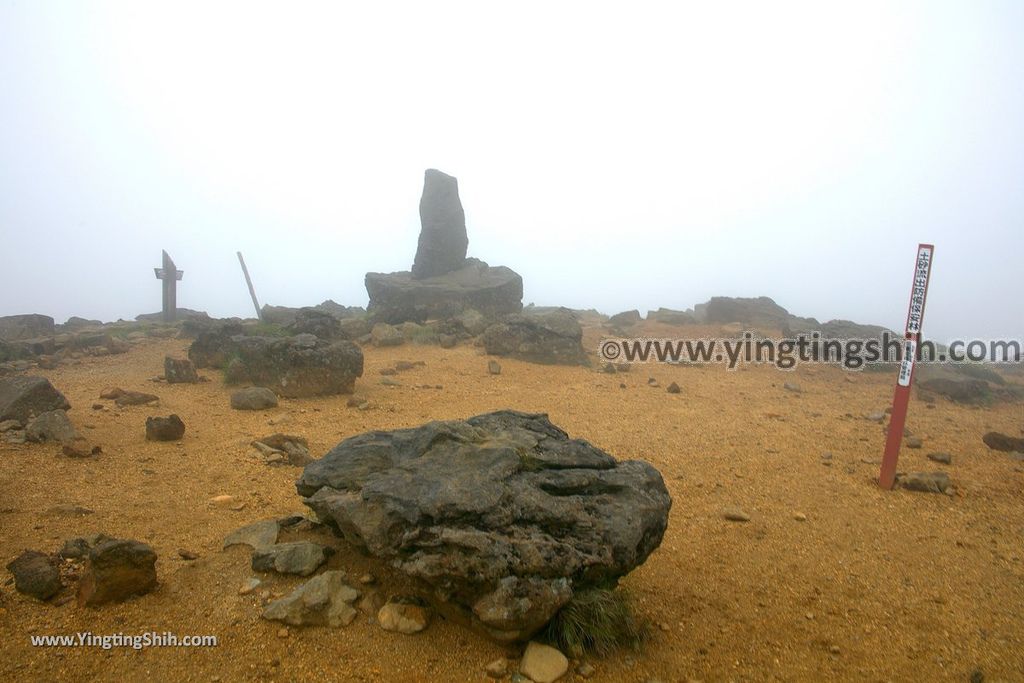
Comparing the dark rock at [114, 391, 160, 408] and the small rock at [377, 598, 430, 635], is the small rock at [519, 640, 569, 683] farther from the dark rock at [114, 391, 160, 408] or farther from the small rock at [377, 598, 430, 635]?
the dark rock at [114, 391, 160, 408]

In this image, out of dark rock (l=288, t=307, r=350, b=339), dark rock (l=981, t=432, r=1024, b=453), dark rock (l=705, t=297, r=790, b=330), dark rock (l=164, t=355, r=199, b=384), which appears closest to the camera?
dark rock (l=981, t=432, r=1024, b=453)

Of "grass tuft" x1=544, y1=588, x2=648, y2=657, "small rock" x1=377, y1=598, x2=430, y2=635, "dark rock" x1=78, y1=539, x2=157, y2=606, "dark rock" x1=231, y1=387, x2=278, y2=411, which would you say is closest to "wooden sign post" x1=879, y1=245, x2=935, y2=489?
"grass tuft" x1=544, y1=588, x2=648, y2=657

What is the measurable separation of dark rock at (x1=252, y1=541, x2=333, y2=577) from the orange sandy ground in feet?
0.29

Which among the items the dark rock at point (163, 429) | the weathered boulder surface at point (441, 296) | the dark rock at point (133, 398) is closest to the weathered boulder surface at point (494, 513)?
the dark rock at point (163, 429)

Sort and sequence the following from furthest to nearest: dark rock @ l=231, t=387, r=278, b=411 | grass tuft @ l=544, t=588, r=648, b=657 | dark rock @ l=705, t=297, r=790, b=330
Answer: dark rock @ l=705, t=297, r=790, b=330 < dark rock @ l=231, t=387, r=278, b=411 < grass tuft @ l=544, t=588, r=648, b=657

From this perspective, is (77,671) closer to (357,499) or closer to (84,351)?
(357,499)

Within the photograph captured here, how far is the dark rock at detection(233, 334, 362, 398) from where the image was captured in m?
9.84

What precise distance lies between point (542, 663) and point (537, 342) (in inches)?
425

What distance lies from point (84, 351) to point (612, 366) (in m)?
11.7

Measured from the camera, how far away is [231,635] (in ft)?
10.9

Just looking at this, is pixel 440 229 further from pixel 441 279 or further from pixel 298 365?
pixel 298 365

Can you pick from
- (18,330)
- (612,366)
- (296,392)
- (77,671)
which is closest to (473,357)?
(612,366)

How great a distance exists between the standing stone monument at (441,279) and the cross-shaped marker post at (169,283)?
324 inches

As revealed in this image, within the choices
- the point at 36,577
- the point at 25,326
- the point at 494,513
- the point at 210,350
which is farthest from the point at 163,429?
the point at 25,326
